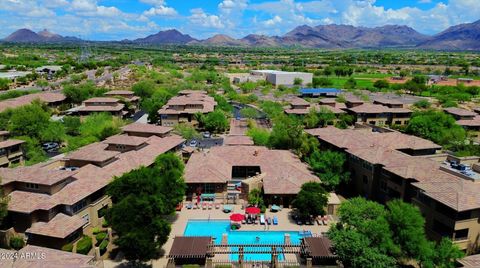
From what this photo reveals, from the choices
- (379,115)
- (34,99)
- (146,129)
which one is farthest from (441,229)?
(34,99)

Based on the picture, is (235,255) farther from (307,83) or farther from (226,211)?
(307,83)

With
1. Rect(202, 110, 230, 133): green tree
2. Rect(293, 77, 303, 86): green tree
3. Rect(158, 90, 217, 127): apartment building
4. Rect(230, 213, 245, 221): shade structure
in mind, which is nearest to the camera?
Rect(230, 213, 245, 221): shade structure

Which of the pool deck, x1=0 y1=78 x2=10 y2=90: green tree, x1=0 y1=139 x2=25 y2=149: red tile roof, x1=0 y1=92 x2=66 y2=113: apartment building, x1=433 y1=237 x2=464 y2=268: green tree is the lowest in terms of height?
the pool deck

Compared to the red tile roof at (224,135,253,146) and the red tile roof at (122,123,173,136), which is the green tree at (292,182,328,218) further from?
the red tile roof at (122,123,173,136)

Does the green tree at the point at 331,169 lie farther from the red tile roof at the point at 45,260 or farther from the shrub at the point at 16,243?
the shrub at the point at 16,243

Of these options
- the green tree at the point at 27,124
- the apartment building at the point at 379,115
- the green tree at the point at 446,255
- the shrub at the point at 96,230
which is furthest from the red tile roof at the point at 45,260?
the apartment building at the point at 379,115

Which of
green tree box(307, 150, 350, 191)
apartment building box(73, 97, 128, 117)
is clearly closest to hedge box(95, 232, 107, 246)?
green tree box(307, 150, 350, 191)
